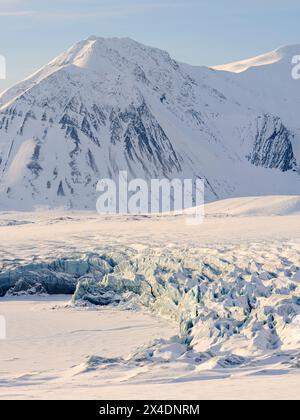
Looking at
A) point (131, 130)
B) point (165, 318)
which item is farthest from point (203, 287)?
point (131, 130)

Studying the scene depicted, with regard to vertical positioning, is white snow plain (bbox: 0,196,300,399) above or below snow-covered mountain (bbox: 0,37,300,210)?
below

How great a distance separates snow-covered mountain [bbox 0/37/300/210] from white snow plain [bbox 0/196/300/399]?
148ft

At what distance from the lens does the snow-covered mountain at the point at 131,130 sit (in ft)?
296

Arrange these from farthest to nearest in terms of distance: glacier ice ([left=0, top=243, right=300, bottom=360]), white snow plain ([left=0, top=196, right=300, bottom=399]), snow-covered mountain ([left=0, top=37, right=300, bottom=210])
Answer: snow-covered mountain ([left=0, top=37, right=300, bottom=210]), glacier ice ([left=0, top=243, right=300, bottom=360]), white snow plain ([left=0, top=196, right=300, bottom=399])

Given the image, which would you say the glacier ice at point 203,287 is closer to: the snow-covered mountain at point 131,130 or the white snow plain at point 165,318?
the white snow plain at point 165,318

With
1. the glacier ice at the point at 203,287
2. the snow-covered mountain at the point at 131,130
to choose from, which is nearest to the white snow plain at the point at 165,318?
the glacier ice at the point at 203,287

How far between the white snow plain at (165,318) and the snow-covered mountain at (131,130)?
45250 mm

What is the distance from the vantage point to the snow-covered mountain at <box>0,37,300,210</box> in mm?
90125

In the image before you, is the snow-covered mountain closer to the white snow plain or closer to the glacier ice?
the white snow plain

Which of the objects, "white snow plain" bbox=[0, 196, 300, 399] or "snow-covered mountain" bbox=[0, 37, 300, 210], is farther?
"snow-covered mountain" bbox=[0, 37, 300, 210]

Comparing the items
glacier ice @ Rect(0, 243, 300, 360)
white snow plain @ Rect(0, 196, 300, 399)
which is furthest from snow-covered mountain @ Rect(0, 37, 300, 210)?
glacier ice @ Rect(0, 243, 300, 360)

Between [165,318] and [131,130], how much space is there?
228 feet

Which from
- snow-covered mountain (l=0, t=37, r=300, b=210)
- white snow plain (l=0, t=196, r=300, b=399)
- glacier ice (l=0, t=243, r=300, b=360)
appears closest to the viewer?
white snow plain (l=0, t=196, r=300, b=399)

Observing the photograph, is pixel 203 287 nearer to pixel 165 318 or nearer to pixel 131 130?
pixel 165 318
